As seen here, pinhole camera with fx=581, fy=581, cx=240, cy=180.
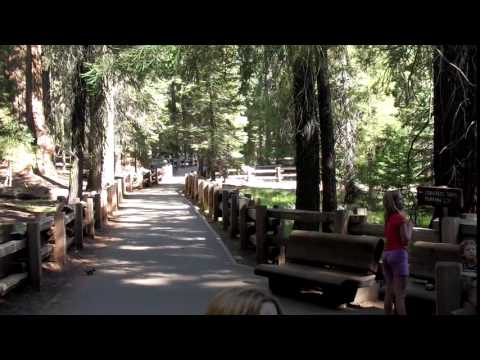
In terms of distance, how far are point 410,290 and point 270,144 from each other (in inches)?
1706

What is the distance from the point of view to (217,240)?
13070mm

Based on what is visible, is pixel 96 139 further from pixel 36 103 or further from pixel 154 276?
pixel 154 276

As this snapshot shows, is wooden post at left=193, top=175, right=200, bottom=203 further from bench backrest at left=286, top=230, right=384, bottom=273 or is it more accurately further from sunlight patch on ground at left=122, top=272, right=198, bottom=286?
bench backrest at left=286, top=230, right=384, bottom=273

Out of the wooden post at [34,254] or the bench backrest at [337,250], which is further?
the wooden post at [34,254]

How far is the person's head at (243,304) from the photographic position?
1754 mm

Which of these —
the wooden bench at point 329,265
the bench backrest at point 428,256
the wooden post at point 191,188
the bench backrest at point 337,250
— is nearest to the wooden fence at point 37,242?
the wooden bench at point 329,265

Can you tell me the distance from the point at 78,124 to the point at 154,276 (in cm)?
935

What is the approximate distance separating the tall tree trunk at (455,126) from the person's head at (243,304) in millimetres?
5953

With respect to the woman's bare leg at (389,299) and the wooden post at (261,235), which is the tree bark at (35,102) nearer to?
the wooden post at (261,235)

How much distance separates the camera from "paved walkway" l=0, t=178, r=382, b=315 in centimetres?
698

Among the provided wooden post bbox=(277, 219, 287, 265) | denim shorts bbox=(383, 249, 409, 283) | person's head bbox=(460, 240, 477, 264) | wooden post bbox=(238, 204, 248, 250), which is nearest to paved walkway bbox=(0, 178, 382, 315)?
wooden post bbox=(238, 204, 248, 250)
